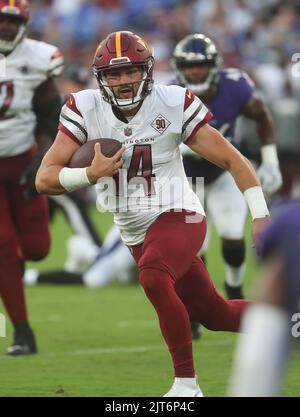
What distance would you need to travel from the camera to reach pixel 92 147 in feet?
14.3

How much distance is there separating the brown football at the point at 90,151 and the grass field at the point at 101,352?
1020 millimetres

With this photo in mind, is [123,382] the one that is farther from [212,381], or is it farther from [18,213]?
[18,213]

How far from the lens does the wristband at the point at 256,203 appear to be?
14.5ft

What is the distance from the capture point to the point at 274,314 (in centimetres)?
234

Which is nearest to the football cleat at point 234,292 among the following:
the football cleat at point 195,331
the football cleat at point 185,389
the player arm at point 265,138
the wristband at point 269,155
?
the football cleat at point 195,331

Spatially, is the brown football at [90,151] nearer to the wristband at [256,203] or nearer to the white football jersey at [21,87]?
the wristband at [256,203]

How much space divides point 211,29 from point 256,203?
9.88 metres

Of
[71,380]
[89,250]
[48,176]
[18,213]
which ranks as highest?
[48,176]

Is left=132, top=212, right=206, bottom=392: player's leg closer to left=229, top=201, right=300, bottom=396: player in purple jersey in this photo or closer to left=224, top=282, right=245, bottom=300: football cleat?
left=229, top=201, right=300, bottom=396: player in purple jersey

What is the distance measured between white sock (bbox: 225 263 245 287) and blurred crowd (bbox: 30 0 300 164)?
5.93 meters

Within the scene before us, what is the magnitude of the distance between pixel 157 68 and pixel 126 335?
21.4 feet

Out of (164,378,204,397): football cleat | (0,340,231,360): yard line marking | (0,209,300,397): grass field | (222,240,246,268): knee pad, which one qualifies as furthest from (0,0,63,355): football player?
(164,378,204,397): football cleat

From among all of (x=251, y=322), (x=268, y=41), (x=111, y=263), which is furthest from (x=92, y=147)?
(x=268, y=41)

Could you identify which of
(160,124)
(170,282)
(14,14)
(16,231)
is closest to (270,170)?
(16,231)
